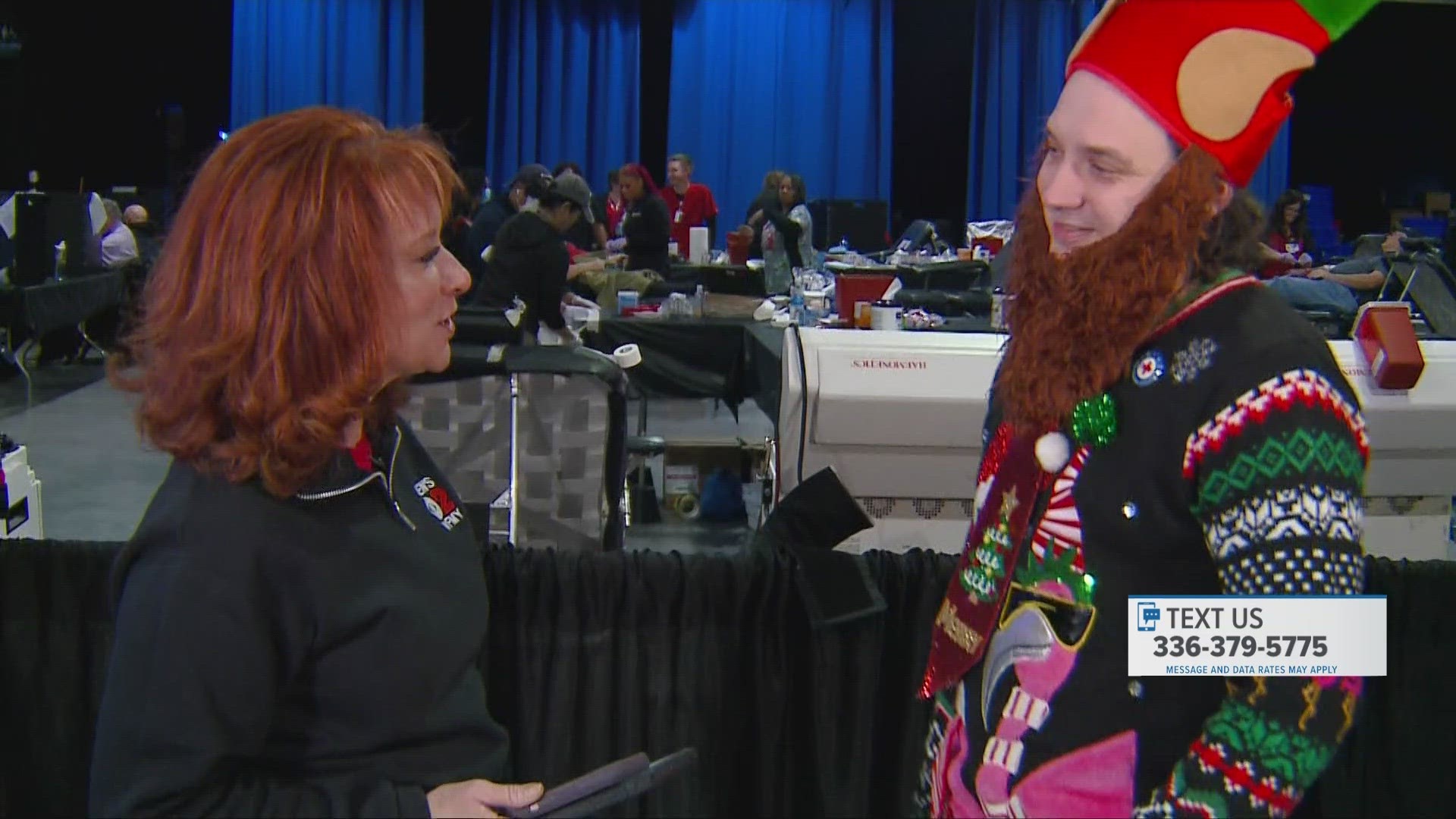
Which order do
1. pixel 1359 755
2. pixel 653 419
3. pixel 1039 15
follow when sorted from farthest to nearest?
pixel 1039 15 → pixel 653 419 → pixel 1359 755

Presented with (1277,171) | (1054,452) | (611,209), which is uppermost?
(1277,171)

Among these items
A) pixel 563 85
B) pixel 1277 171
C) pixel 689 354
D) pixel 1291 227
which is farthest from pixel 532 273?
pixel 1277 171

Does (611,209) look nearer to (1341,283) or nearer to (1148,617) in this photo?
(1341,283)

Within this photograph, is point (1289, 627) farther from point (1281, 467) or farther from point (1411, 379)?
point (1411, 379)

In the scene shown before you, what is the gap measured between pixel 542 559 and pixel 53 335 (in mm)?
7000

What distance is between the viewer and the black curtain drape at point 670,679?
1.67 meters

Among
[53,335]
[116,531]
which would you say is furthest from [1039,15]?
[116,531]

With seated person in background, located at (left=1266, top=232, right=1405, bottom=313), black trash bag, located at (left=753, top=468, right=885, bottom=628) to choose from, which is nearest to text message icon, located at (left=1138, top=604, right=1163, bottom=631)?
black trash bag, located at (left=753, top=468, right=885, bottom=628)

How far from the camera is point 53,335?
755 cm

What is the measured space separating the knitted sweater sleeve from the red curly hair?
0.59 meters

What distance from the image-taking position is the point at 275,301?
0.87 meters

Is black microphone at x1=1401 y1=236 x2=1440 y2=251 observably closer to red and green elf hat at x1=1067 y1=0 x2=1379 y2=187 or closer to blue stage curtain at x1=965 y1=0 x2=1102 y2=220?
red and green elf hat at x1=1067 y1=0 x2=1379 y2=187

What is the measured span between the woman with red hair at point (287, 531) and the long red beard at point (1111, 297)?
1.51 feet

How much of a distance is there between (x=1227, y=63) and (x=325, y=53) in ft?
33.9
